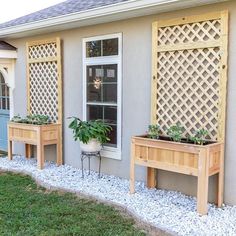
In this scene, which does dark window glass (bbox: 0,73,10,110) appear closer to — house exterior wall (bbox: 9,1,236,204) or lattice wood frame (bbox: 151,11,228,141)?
house exterior wall (bbox: 9,1,236,204)

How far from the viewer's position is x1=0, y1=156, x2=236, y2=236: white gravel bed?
3.63 metres

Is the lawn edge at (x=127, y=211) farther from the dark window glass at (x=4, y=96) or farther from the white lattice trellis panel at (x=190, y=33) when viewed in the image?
the dark window glass at (x=4, y=96)

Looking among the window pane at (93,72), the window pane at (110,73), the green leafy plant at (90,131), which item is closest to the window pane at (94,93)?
the window pane at (93,72)

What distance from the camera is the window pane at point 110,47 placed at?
5.58m

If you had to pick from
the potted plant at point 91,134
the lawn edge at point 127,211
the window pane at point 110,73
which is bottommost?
the lawn edge at point 127,211

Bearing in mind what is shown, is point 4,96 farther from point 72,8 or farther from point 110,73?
point 110,73

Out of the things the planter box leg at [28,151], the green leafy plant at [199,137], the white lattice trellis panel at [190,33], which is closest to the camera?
the green leafy plant at [199,137]

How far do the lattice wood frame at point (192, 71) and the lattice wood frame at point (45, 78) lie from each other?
2.30 metres

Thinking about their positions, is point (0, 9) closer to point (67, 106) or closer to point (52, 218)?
point (67, 106)

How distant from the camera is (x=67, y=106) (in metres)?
6.49

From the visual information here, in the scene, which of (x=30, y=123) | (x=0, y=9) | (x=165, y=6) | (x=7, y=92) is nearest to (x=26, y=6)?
(x=0, y=9)

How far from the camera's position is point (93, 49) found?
5941mm

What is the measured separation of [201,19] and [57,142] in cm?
353

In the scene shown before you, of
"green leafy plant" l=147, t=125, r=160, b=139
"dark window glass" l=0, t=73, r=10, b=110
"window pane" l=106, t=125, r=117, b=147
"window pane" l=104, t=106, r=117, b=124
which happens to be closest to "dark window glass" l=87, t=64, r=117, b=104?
"window pane" l=104, t=106, r=117, b=124
